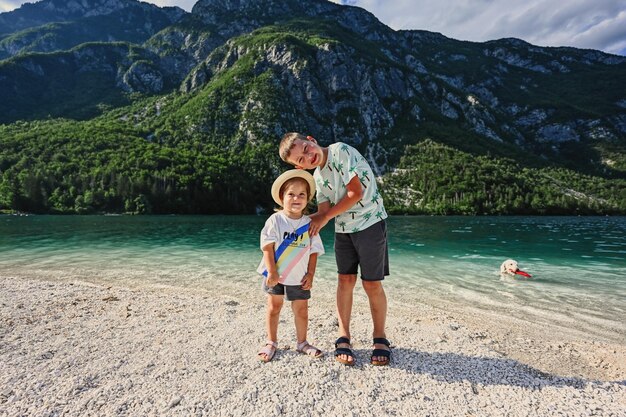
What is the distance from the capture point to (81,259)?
16641 millimetres

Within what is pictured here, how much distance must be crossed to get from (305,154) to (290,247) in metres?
1.32

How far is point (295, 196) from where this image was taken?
15.1ft

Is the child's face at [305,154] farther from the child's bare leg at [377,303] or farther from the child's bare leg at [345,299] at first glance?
the child's bare leg at [377,303]

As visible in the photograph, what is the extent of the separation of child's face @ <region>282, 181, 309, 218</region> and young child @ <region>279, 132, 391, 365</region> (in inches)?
9.2

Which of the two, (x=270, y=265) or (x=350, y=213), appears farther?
(x=350, y=213)

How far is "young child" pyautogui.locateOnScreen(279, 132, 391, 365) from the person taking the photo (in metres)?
4.44

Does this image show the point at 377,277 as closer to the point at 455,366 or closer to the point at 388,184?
the point at 455,366

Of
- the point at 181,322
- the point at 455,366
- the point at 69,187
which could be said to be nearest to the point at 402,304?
the point at 455,366

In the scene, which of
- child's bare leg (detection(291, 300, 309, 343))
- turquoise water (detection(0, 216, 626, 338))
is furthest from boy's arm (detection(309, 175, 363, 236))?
turquoise water (detection(0, 216, 626, 338))

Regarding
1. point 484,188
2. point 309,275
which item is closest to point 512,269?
point 309,275

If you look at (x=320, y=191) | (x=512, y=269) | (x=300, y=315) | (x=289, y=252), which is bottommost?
(x=512, y=269)

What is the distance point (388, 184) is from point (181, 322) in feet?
531

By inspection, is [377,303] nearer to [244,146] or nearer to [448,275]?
[448,275]

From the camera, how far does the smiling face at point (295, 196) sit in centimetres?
459
